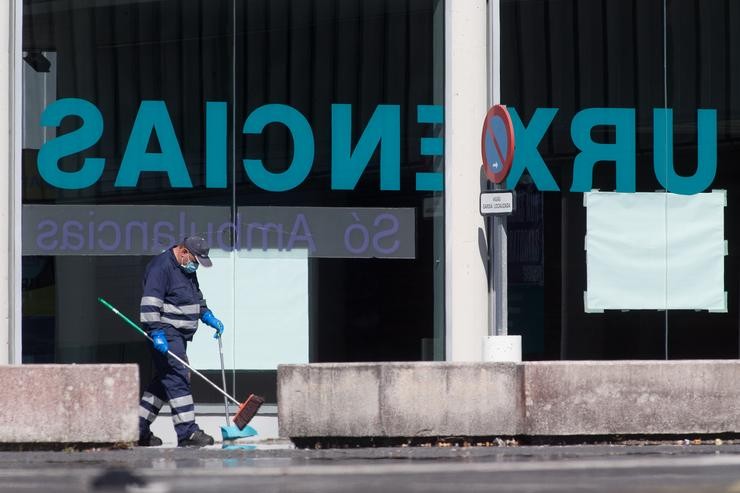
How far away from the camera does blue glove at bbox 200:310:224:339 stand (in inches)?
488

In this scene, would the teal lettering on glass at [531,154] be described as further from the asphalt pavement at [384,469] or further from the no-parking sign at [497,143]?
the asphalt pavement at [384,469]

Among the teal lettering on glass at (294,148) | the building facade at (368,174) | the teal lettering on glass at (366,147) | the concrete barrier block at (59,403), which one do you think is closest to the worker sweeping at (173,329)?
the concrete barrier block at (59,403)

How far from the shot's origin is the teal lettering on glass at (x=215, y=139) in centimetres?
1359

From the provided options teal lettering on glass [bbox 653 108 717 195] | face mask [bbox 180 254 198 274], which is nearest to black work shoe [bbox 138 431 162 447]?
face mask [bbox 180 254 198 274]

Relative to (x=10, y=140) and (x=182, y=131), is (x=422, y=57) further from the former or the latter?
(x=10, y=140)

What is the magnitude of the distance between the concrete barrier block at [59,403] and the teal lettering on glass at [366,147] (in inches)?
134

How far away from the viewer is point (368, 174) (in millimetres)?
13766

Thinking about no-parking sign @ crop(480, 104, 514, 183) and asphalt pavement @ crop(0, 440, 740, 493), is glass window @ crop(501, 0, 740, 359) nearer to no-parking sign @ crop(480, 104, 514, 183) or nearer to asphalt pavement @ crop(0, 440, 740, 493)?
no-parking sign @ crop(480, 104, 514, 183)

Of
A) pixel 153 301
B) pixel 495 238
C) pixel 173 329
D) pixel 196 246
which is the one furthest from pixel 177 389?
pixel 495 238

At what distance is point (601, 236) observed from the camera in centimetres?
1398

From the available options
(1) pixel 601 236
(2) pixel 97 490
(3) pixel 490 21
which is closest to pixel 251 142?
(3) pixel 490 21

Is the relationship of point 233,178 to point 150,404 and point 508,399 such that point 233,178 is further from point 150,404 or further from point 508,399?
point 508,399

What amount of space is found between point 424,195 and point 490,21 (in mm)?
1842

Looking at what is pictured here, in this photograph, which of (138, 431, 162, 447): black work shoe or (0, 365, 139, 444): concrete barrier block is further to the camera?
(138, 431, 162, 447): black work shoe
